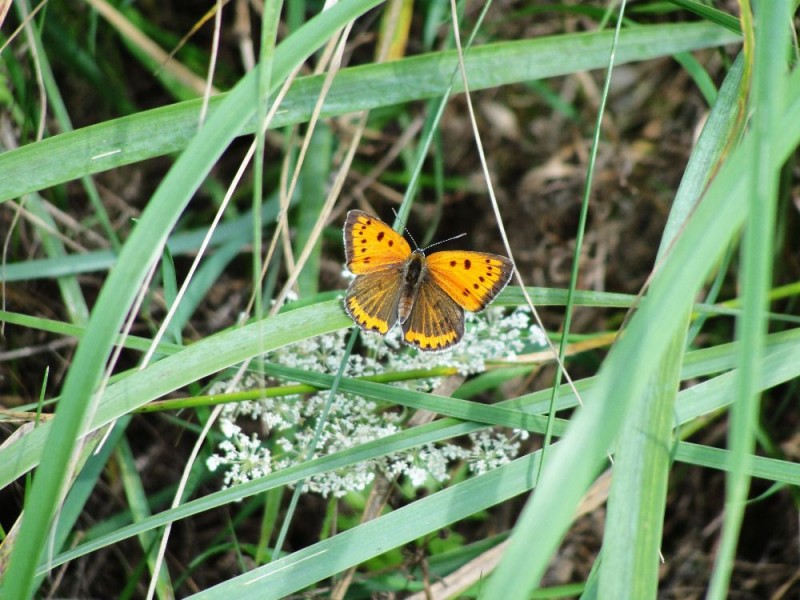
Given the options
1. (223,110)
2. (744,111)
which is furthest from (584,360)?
(223,110)

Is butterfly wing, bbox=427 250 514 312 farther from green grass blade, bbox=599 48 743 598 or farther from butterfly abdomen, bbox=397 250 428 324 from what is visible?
green grass blade, bbox=599 48 743 598

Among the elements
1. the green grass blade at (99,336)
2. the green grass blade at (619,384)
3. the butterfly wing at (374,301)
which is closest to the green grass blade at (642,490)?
the green grass blade at (619,384)

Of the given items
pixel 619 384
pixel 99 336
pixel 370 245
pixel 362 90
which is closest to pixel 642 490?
pixel 619 384

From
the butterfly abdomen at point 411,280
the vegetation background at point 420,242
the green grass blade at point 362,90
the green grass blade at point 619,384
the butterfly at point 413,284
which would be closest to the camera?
the green grass blade at point 619,384

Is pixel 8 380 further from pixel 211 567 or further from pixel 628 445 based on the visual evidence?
pixel 628 445

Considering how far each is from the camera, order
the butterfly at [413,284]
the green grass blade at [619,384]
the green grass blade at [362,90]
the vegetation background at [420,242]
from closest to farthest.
→ the green grass blade at [619,384] < the vegetation background at [420,242] < the green grass blade at [362,90] < the butterfly at [413,284]

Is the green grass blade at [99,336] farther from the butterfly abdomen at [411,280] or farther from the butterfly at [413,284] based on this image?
the butterfly abdomen at [411,280]

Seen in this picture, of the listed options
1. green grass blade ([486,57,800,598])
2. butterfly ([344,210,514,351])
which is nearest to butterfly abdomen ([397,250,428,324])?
butterfly ([344,210,514,351])

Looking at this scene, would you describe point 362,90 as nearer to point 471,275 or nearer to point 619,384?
point 471,275
